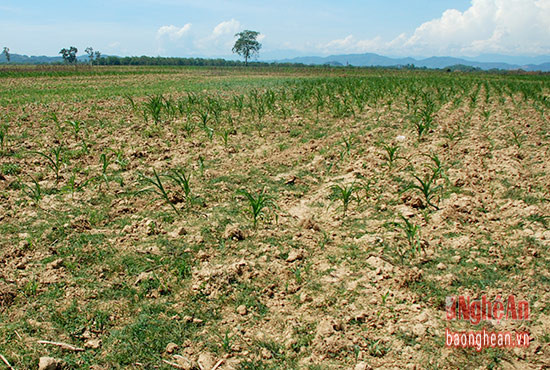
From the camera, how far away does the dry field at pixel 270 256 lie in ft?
6.74

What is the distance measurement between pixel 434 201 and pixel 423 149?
189cm

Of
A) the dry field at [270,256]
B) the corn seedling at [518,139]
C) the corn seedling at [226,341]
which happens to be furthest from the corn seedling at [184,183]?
the corn seedling at [518,139]

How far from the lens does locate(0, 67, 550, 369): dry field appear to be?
205cm

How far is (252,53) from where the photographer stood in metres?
96.8

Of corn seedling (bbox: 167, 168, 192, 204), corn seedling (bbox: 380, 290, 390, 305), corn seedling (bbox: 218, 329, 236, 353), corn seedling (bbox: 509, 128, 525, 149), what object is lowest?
corn seedling (bbox: 218, 329, 236, 353)

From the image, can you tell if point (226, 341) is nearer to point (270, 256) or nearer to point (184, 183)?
point (270, 256)

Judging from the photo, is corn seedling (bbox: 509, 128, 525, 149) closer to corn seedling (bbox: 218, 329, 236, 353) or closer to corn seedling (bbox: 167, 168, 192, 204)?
corn seedling (bbox: 167, 168, 192, 204)

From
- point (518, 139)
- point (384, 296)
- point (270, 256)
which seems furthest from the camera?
point (518, 139)

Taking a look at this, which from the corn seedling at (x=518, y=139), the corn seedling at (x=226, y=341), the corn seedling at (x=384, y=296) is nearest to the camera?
the corn seedling at (x=226, y=341)

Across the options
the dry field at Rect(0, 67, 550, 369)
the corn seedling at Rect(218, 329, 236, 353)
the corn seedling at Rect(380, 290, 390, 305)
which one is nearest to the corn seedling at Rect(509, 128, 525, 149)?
the dry field at Rect(0, 67, 550, 369)

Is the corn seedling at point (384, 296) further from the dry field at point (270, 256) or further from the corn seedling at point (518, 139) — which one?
the corn seedling at point (518, 139)

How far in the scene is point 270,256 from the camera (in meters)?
2.92

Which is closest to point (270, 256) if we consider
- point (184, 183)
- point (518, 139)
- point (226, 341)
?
point (226, 341)

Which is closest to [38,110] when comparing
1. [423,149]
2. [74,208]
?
[74,208]
